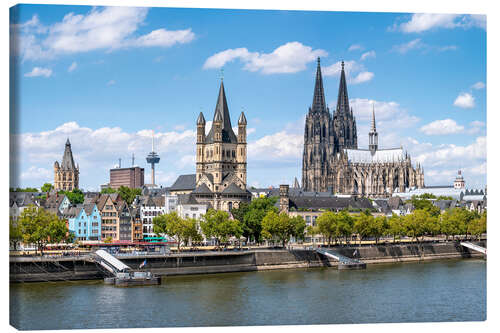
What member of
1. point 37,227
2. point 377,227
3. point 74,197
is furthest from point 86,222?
point 377,227

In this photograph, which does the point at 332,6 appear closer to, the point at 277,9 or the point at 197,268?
the point at 277,9

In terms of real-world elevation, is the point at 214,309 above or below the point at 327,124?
below

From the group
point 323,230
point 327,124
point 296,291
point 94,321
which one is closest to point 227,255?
point 296,291

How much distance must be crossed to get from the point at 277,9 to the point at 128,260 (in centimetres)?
2738

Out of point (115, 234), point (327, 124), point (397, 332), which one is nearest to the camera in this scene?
point (397, 332)

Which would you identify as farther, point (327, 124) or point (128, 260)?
point (327, 124)

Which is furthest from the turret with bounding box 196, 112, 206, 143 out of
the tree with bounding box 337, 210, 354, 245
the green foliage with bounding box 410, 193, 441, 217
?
the green foliage with bounding box 410, 193, 441, 217

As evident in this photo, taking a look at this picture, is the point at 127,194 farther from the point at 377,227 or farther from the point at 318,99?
the point at 318,99

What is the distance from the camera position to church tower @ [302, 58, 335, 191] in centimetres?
16262

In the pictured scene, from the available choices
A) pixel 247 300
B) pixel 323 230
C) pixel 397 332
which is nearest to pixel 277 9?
pixel 397 332

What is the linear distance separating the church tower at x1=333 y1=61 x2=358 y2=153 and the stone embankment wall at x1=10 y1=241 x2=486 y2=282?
87843 mm

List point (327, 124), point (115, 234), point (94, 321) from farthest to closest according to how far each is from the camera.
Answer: point (327, 124) < point (115, 234) < point (94, 321)

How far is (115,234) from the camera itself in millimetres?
83938

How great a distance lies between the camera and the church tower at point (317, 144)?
16262 cm
